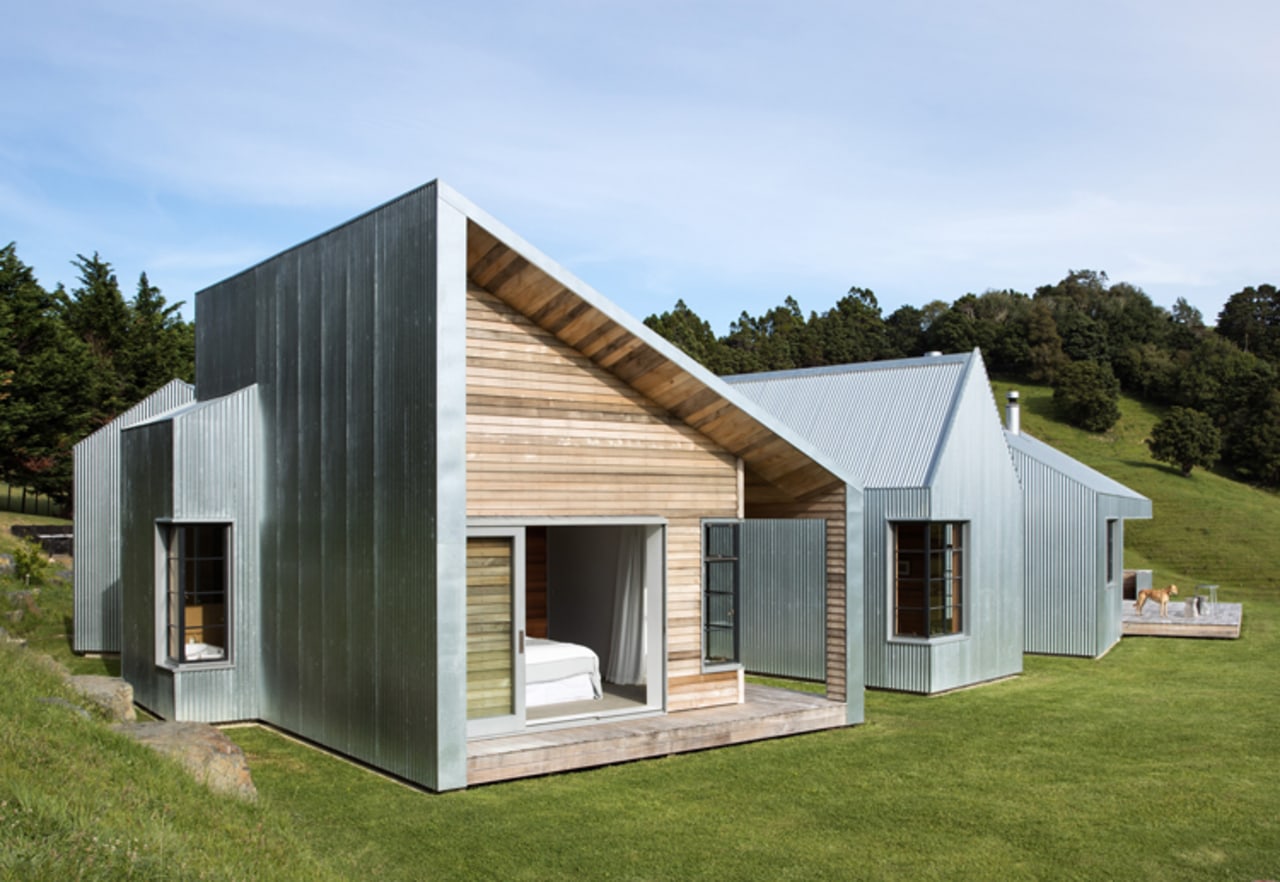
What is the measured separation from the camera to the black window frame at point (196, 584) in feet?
35.0

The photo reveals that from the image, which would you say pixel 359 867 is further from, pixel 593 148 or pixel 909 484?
pixel 593 148

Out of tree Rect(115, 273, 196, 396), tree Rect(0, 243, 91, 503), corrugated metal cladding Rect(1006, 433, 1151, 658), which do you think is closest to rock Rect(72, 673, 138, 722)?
corrugated metal cladding Rect(1006, 433, 1151, 658)

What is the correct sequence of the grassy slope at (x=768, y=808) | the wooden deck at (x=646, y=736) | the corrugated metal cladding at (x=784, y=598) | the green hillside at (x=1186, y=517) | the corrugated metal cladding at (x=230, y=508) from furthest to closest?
the green hillside at (x=1186, y=517)
the corrugated metal cladding at (x=784, y=598)
the corrugated metal cladding at (x=230, y=508)
the wooden deck at (x=646, y=736)
the grassy slope at (x=768, y=808)

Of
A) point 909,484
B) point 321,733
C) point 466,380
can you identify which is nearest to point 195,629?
point 321,733

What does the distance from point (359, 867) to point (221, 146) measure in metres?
9.33

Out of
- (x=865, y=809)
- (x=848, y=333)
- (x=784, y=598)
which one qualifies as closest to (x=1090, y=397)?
(x=848, y=333)

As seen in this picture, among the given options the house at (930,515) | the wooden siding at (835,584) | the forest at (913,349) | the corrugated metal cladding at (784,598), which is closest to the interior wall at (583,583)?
the wooden siding at (835,584)

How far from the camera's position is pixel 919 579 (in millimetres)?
13234

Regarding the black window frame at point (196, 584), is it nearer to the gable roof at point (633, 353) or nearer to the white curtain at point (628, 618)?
the white curtain at point (628, 618)

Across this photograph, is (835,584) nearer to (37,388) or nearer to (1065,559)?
(1065,559)

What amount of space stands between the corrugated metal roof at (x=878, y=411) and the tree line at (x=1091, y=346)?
32.0 metres

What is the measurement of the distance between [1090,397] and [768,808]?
150ft

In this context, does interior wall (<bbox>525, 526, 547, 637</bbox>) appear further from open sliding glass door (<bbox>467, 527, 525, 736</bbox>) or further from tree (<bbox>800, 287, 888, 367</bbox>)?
tree (<bbox>800, 287, 888, 367</bbox>)

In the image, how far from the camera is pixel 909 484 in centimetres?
1302
